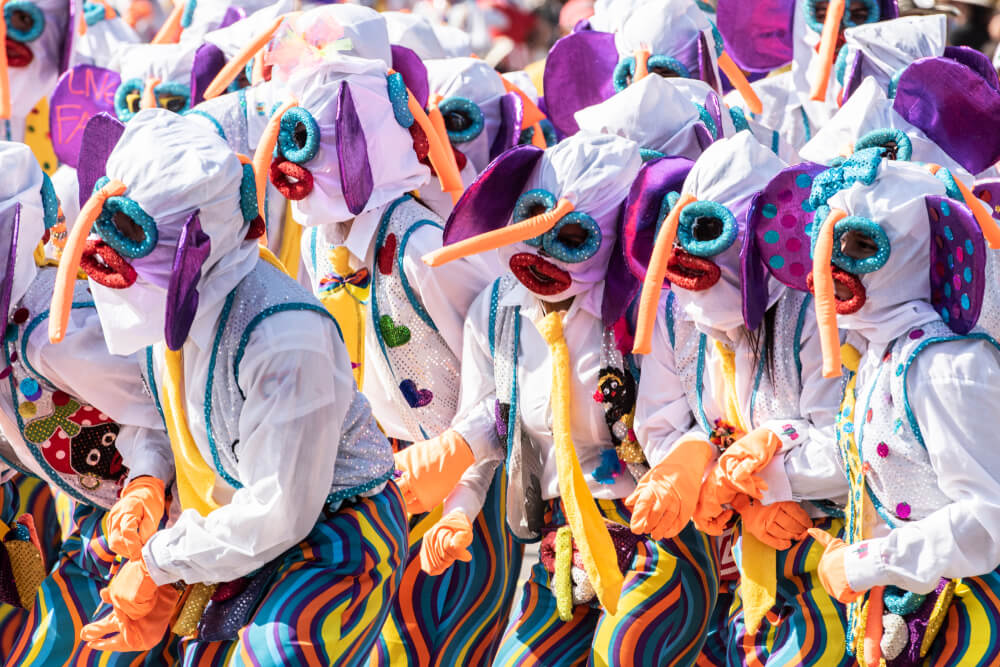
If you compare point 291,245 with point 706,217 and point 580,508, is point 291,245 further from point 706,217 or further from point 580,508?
point 706,217

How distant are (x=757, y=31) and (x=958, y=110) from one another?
1796 millimetres

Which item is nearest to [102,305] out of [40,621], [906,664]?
[40,621]

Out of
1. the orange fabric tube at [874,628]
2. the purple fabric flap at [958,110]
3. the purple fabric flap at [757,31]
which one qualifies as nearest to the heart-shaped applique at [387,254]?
the purple fabric flap at [958,110]

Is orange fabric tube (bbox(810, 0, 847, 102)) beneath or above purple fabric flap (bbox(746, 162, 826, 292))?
beneath

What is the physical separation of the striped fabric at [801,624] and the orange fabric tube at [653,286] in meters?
0.62

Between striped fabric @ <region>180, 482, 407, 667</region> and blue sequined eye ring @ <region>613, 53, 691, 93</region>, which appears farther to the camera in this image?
blue sequined eye ring @ <region>613, 53, 691, 93</region>

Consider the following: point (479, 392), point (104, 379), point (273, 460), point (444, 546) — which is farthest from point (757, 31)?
point (273, 460)

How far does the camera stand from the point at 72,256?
3.79m

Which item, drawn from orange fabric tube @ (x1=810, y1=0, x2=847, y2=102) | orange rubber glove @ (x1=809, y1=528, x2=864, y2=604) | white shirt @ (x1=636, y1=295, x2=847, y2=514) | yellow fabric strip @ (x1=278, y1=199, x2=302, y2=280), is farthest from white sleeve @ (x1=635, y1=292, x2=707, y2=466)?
orange fabric tube @ (x1=810, y1=0, x2=847, y2=102)

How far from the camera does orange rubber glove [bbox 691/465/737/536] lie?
4238 millimetres

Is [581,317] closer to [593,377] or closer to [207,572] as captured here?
[593,377]

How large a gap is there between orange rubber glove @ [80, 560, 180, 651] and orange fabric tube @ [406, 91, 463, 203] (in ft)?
5.43

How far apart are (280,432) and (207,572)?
0.35m

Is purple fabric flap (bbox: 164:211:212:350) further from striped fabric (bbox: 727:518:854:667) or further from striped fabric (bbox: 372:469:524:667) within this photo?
striped fabric (bbox: 727:518:854:667)
